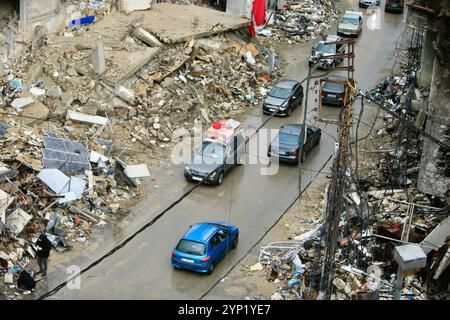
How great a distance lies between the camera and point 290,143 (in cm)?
3002

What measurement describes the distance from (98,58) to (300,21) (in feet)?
56.9

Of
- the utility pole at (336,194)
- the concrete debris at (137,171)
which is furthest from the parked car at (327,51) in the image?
the utility pole at (336,194)

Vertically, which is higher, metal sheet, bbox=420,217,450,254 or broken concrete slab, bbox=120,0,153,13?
broken concrete slab, bbox=120,0,153,13

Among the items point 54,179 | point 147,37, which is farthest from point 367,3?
point 54,179

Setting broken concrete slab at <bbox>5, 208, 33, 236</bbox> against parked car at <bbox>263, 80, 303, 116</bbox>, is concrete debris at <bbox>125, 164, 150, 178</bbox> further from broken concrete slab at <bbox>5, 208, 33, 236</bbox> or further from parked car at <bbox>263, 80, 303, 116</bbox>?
parked car at <bbox>263, 80, 303, 116</bbox>

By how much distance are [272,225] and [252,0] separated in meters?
20.0

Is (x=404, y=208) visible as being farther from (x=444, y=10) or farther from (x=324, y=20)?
(x=324, y=20)

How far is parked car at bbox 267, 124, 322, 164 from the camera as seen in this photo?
97.6ft

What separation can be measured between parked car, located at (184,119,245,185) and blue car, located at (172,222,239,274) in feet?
13.2

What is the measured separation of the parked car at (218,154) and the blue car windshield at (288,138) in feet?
5.06

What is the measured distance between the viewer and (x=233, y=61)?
3694 centimetres

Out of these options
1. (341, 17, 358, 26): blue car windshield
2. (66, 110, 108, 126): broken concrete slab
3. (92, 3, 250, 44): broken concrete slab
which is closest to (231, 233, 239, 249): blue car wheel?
(66, 110, 108, 126): broken concrete slab

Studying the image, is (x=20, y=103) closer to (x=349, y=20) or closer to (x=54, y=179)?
(x=54, y=179)

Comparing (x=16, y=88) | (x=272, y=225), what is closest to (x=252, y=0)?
(x=16, y=88)
